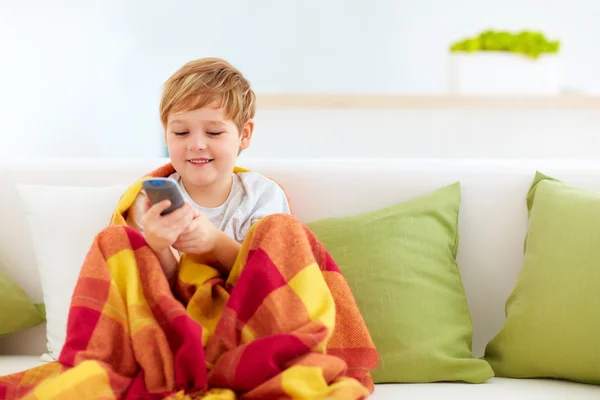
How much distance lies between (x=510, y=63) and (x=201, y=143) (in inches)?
104

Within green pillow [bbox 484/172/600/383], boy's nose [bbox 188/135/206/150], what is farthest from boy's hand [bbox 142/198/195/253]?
green pillow [bbox 484/172/600/383]

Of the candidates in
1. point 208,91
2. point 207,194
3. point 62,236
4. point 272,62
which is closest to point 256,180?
point 207,194

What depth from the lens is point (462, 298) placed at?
1741 mm

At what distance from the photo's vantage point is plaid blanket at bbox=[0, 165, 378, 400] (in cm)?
128

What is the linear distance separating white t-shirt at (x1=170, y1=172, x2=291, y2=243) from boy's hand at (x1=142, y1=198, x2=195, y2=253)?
260mm

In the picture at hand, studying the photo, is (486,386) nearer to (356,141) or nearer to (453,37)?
(356,141)

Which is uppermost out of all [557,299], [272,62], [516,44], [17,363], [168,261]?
[516,44]

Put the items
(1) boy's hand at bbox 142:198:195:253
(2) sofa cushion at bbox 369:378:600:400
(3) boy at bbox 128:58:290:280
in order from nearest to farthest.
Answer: (1) boy's hand at bbox 142:198:195:253 → (2) sofa cushion at bbox 369:378:600:400 → (3) boy at bbox 128:58:290:280

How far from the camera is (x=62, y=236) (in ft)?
5.85

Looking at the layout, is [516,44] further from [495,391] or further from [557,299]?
[495,391]

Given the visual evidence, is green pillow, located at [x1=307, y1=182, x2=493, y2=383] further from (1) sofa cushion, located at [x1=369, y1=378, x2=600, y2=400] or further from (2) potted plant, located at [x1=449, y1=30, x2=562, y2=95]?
(2) potted plant, located at [x1=449, y1=30, x2=562, y2=95]

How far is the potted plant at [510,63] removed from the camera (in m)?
3.87

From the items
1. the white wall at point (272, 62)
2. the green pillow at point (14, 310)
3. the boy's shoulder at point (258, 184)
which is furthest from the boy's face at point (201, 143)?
the white wall at point (272, 62)

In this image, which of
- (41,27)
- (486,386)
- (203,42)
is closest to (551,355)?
(486,386)
